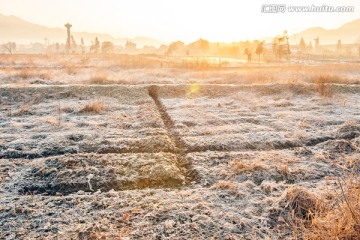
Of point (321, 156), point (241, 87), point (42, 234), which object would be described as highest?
point (241, 87)

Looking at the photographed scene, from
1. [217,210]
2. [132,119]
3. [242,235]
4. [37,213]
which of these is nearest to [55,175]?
[37,213]

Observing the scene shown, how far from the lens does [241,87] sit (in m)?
13.5

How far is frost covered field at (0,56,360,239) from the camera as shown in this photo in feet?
11.4

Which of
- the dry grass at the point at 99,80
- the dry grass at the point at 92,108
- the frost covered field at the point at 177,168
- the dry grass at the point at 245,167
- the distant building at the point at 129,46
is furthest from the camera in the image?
the distant building at the point at 129,46

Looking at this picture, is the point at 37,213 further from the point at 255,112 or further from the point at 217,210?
the point at 255,112

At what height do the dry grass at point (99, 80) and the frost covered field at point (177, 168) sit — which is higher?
the dry grass at point (99, 80)

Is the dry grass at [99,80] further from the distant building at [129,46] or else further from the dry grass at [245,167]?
the distant building at [129,46]

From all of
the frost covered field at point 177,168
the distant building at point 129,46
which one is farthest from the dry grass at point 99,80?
the distant building at point 129,46

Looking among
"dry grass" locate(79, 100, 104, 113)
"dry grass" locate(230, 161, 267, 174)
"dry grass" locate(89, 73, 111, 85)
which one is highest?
"dry grass" locate(89, 73, 111, 85)

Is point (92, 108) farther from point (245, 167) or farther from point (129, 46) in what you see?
point (129, 46)

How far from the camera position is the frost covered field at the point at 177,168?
11.4 feet

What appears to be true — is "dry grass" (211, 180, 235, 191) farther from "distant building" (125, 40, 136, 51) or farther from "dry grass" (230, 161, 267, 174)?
"distant building" (125, 40, 136, 51)

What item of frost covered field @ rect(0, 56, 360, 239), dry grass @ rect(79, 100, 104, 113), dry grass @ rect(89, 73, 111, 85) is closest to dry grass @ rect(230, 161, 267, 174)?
frost covered field @ rect(0, 56, 360, 239)

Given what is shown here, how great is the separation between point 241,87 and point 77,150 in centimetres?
928
